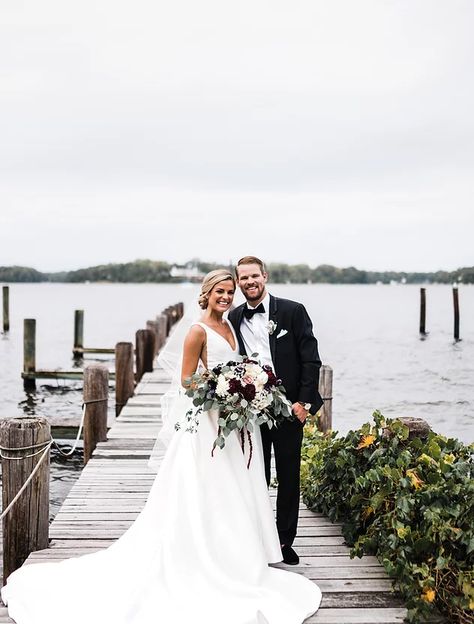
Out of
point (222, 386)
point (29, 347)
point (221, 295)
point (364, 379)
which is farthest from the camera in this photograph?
point (364, 379)

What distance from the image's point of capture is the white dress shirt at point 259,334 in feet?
14.6

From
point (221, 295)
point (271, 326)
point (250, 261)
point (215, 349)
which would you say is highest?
point (250, 261)

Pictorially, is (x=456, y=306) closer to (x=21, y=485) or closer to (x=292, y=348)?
(x=292, y=348)

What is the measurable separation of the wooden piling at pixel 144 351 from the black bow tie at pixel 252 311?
1002 centimetres

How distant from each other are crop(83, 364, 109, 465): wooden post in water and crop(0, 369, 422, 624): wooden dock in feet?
0.54

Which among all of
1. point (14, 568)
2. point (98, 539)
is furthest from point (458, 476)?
point (14, 568)

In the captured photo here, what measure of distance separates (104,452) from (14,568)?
3.35m

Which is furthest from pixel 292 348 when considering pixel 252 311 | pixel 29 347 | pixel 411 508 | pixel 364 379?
pixel 364 379

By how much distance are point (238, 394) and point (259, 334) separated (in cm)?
72

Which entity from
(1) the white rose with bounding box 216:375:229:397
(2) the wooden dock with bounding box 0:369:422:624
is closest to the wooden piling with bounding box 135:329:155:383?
(2) the wooden dock with bounding box 0:369:422:624

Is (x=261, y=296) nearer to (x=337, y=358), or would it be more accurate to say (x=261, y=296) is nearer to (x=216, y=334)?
(x=216, y=334)

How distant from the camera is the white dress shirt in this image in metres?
4.46

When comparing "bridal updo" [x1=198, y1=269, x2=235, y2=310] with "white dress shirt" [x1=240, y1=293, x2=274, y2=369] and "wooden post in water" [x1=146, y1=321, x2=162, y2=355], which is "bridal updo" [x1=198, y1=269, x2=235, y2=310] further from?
"wooden post in water" [x1=146, y1=321, x2=162, y2=355]

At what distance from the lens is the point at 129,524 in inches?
209
